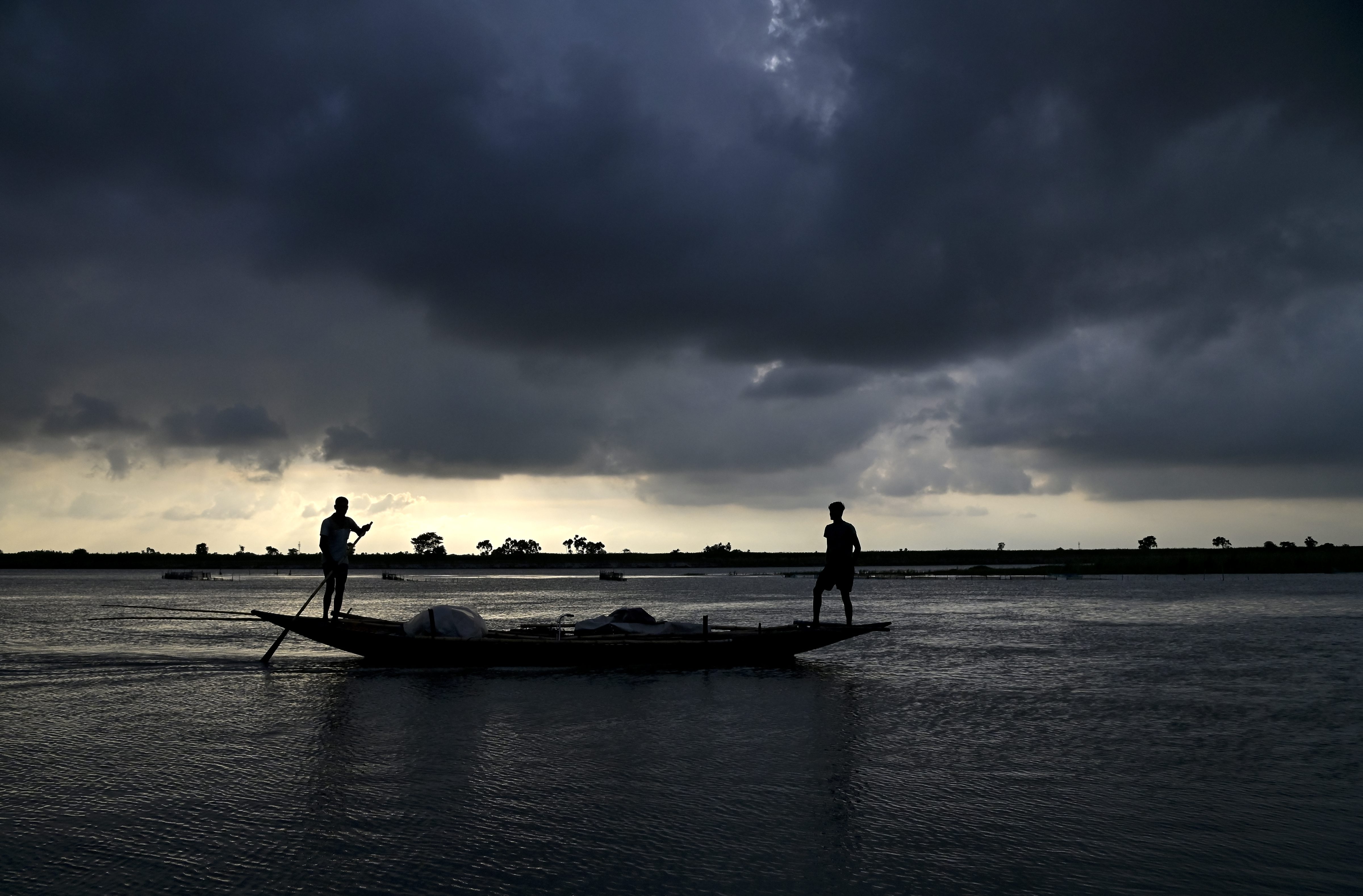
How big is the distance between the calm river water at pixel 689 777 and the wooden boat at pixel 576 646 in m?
0.54

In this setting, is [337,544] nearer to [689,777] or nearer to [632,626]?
[632,626]

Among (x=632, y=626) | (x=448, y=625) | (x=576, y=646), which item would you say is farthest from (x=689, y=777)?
(x=448, y=625)

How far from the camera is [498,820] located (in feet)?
26.3

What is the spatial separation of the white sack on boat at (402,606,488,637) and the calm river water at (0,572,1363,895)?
2.96 feet

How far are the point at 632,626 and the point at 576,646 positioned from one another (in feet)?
5.58

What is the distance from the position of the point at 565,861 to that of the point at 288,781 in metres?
4.25

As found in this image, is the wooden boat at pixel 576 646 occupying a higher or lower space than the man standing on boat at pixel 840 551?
lower

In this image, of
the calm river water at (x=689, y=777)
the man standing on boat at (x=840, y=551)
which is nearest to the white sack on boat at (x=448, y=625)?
the calm river water at (x=689, y=777)

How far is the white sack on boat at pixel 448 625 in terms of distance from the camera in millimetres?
19500

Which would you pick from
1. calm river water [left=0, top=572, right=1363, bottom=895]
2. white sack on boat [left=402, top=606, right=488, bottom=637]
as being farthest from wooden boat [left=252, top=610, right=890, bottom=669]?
calm river water [left=0, top=572, right=1363, bottom=895]

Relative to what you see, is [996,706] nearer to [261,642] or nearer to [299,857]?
[299,857]

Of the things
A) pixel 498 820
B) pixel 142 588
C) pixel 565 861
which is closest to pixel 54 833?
pixel 498 820

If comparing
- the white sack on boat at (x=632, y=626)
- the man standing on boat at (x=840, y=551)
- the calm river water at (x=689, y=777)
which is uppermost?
the man standing on boat at (x=840, y=551)

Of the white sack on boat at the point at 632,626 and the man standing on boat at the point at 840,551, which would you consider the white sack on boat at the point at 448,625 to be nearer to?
the white sack on boat at the point at 632,626
